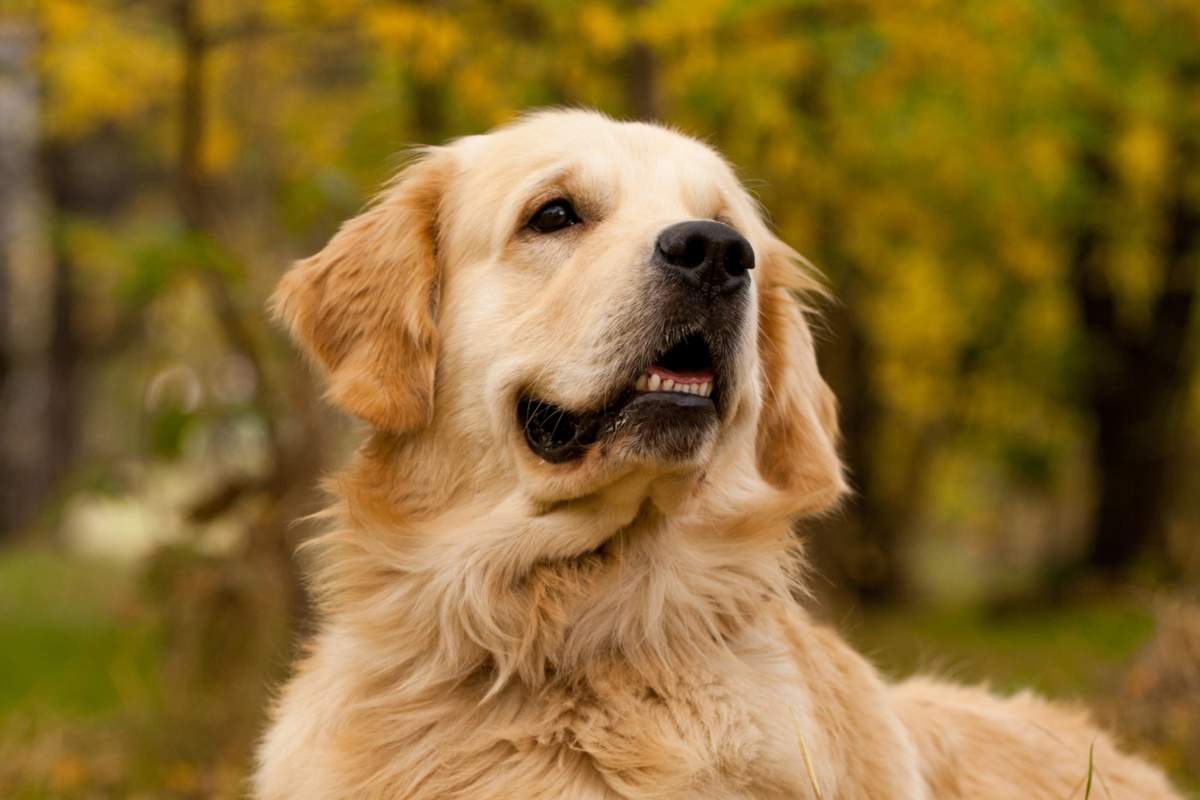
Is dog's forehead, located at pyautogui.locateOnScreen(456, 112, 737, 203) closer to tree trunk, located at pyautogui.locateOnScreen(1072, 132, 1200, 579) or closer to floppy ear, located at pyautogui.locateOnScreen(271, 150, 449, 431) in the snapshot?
floppy ear, located at pyautogui.locateOnScreen(271, 150, 449, 431)

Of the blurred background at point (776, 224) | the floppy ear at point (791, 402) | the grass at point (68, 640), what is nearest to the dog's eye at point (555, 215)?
the floppy ear at point (791, 402)

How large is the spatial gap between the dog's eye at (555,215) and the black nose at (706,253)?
15.6 inches

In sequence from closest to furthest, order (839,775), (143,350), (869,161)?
(839,775) < (869,161) < (143,350)

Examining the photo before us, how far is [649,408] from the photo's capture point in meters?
3.08

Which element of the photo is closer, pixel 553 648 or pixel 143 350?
pixel 553 648

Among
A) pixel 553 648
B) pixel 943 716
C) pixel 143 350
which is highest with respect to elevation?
pixel 553 648

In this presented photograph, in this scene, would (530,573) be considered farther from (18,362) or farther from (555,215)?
(18,362)

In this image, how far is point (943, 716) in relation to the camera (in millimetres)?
3623

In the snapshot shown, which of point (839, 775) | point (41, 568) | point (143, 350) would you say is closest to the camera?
point (839, 775)

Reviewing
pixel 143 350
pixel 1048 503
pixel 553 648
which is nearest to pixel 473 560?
pixel 553 648

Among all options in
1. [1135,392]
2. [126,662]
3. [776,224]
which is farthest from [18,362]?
[1135,392]

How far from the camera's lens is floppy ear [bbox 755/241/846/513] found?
3553 millimetres

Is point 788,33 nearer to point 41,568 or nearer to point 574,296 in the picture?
point 574,296

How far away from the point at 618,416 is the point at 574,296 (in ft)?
0.99
